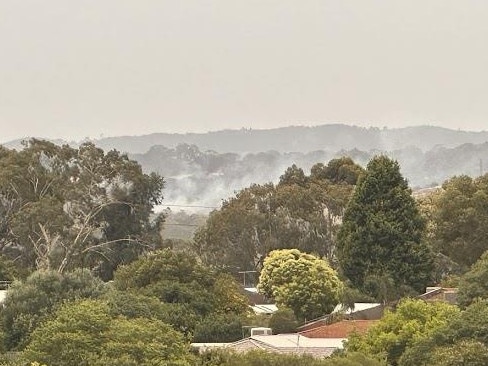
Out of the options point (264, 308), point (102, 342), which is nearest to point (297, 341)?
point (102, 342)

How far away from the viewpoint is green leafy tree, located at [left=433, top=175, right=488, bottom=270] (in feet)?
206

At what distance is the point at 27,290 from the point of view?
3903 centimetres

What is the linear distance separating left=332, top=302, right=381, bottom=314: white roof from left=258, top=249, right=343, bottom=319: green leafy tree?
62cm

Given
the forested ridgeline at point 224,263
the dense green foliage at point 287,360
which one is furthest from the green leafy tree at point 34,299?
the dense green foliage at point 287,360

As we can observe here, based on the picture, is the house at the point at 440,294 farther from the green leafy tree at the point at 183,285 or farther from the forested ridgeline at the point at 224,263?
the green leafy tree at the point at 183,285

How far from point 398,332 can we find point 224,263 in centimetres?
3454

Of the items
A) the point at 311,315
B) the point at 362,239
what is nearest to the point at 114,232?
the point at 362,239

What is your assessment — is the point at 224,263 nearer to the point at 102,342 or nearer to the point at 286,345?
the point at 286,345

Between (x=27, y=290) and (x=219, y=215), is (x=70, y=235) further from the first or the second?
(x=27, y=290)

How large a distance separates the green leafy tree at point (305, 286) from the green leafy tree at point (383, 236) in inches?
210

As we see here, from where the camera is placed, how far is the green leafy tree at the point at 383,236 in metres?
54.3

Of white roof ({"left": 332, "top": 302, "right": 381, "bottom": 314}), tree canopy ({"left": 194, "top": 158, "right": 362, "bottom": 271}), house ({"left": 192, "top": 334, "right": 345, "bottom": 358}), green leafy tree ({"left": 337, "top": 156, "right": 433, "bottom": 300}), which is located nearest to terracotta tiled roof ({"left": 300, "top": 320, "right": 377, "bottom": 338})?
house ({"left": 192, "top": 334, "right": 345, "bottom": 358})

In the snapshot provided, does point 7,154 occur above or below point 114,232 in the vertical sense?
above

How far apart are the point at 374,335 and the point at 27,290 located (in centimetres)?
1161
